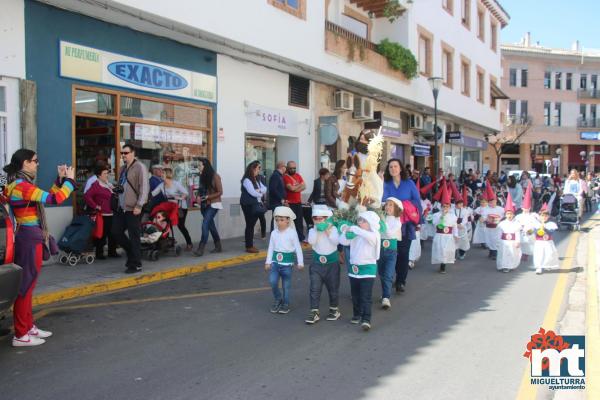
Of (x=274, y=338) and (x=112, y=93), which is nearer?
(x=274, y=338)

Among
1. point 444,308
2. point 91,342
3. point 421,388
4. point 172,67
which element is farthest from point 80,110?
point 421,388

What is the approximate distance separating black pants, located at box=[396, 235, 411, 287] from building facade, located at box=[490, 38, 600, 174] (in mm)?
47652

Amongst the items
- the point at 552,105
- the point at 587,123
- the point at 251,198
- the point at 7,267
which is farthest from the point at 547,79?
the point at 7,267

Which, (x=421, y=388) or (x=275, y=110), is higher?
(x=275, y=110)

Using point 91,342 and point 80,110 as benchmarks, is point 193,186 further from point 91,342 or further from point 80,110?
point 91,342

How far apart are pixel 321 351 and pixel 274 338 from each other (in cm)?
64

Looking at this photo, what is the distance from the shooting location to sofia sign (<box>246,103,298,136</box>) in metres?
14.2

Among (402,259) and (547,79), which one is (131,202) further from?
(547,79)

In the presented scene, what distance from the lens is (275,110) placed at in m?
15.1

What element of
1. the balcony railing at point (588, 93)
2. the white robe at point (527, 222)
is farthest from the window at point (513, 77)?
the white robe at point (527, 222)

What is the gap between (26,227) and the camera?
18.0 feet

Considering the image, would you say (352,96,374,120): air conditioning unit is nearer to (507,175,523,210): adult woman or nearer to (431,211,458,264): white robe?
(507,175,523,210): adult woman

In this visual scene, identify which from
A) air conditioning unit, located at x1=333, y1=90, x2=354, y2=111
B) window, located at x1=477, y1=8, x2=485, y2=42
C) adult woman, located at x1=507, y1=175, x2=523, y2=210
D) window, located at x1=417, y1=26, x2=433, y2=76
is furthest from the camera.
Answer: window, located at x1=477, y1=8, x2=485, y2=42

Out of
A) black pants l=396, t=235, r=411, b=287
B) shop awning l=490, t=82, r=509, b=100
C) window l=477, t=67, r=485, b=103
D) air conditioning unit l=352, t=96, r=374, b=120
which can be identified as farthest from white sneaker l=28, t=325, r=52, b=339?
shop awning l=490, t=82, r=509, b=100
